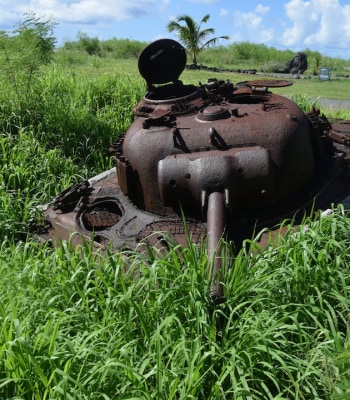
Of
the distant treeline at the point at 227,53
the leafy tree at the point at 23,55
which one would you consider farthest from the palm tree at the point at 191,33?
the leafy tree at the point at 23,55

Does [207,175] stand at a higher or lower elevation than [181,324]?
higher

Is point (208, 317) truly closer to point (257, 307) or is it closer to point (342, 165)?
point (257, 307)

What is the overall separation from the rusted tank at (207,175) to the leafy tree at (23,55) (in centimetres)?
382

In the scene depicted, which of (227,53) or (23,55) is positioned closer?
(23,55)

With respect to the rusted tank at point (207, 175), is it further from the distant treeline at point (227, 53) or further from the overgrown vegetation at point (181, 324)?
the distant treeline at point (227, 53)

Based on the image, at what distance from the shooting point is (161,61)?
16.2 ft

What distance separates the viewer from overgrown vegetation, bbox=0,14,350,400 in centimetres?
259

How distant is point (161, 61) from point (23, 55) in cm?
365

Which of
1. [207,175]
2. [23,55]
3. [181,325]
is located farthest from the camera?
[23,55]

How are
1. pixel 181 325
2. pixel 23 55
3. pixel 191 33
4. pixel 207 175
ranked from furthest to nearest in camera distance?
pixel 191 33, pixel 23 55, pixel 207 175, pixel 181 325

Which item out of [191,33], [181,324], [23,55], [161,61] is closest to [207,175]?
[181,324]

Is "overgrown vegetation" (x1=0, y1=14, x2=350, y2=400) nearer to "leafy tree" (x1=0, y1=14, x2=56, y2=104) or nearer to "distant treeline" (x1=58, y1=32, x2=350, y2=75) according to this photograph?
"leafy tree" (x1=0, y1=14, x2=56, y2=104)

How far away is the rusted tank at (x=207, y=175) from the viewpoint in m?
3.93

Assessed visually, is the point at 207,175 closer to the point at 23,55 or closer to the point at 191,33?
the point at 23,55
